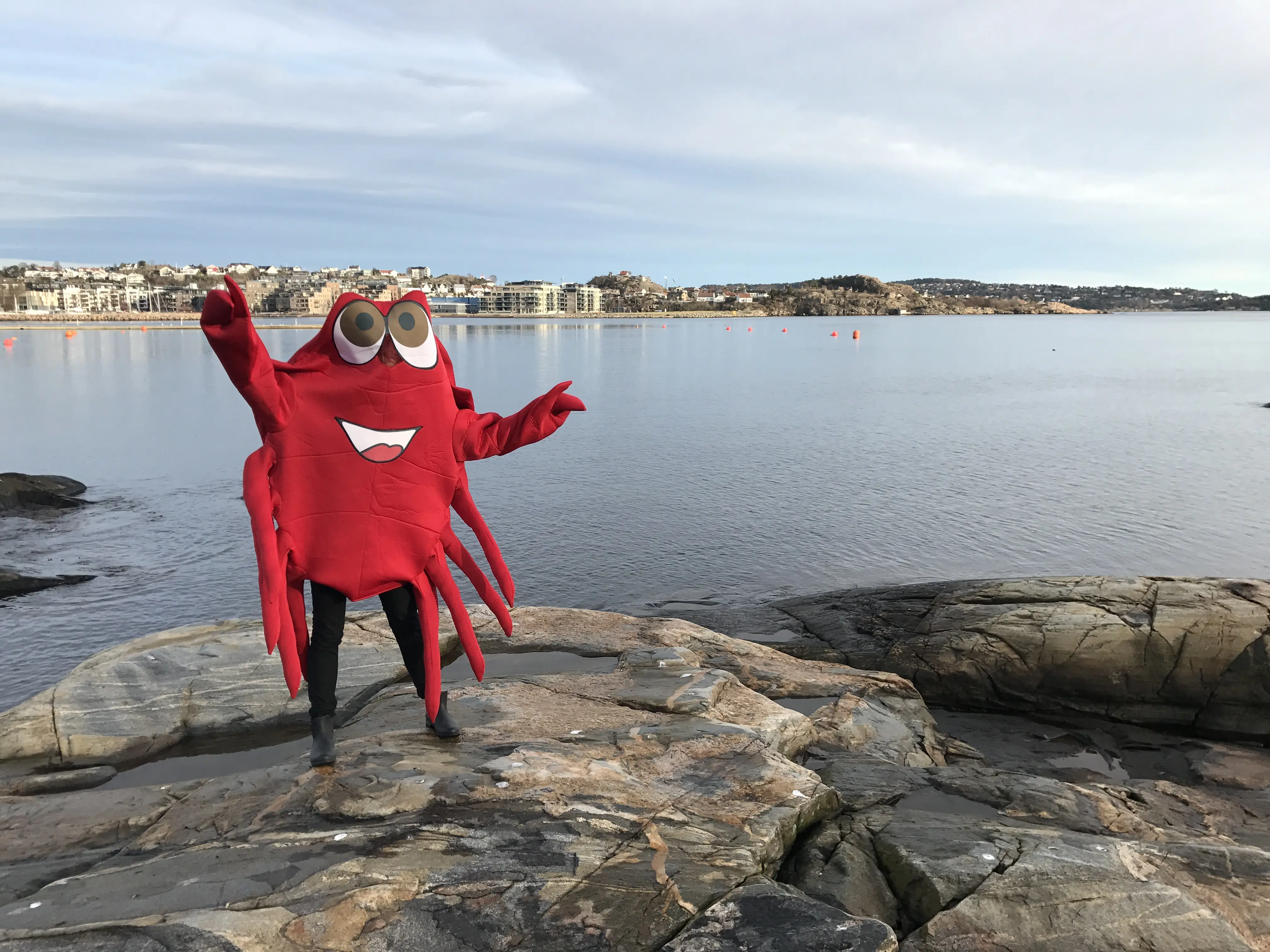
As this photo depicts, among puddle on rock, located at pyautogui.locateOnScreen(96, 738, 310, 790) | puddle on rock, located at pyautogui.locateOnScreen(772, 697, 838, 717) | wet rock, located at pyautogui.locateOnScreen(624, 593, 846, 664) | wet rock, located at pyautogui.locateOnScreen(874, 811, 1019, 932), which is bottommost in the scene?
wet rock, located at pyautogui.locateOnScreen(624, 593, 846, 664)

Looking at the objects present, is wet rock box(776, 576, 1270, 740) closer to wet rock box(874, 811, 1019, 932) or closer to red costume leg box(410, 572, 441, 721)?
wet rock box(874, 811, 1019, 932)

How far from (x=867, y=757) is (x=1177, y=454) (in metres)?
26.1

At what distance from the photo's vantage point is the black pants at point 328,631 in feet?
18.2

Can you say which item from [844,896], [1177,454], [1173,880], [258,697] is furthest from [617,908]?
[1177,454]

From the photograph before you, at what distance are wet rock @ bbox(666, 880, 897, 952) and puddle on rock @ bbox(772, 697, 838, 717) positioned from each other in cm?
348

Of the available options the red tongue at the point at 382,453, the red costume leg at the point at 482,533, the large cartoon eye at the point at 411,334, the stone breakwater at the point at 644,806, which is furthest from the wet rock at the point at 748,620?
the large cartoon eye at the point at 411,334

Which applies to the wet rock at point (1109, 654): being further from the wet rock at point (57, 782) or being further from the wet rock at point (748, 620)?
the wet rock at point (57, 782)

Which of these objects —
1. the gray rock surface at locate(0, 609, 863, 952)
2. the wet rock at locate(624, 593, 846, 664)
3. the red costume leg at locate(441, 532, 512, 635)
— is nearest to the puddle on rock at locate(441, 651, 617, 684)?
the gray rock surface at locate(0, 609, 863, 952)

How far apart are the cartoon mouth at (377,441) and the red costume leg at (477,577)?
2.33 feet

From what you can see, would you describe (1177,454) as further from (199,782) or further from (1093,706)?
(199,782)

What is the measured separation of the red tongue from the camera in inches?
223

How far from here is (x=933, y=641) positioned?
10188 millimetres

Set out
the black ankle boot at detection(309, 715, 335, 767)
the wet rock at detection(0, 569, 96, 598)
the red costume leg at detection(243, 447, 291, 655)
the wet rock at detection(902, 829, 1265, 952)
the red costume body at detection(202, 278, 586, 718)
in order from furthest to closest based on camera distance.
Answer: the wet rock at detection(0, 569, 96, 598), the black ankle boot at detection(309, 715, 335, 767), the red costume body at detection(202, 278, 586, 718), the red costume leg at detection(243, 447, 291, 655), the wet rock at detection(902, 829, 1265, 952)

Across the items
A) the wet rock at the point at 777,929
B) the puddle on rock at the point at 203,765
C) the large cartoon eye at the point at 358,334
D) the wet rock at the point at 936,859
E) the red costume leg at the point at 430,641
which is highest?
the large cartoon eye at the point at 358,334
